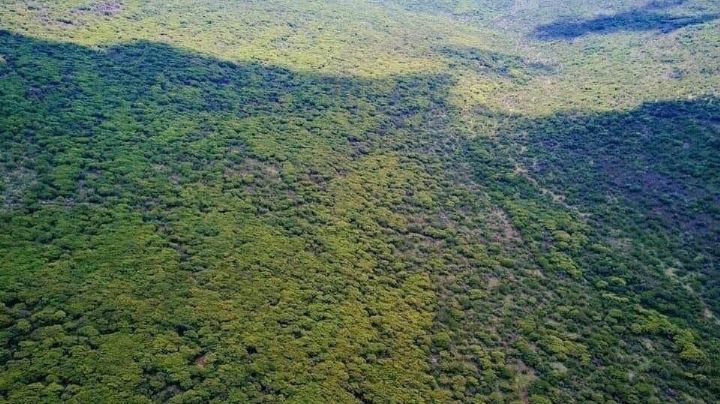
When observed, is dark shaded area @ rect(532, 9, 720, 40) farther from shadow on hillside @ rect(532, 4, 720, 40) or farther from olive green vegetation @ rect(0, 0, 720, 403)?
olive green vegetation @ rect(0, 0, 720, 403)

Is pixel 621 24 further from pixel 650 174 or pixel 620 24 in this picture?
pixel 650 174

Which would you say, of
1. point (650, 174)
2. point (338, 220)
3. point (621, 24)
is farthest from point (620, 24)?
point (338, 220)

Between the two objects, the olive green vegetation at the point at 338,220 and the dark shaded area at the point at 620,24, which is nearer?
the olive green vegetation at the point at 338,220

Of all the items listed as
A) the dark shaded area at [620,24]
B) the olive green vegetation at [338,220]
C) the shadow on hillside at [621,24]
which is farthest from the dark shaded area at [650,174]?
the shadow on hillside at [621,24]

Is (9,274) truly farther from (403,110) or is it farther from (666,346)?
(403,110)

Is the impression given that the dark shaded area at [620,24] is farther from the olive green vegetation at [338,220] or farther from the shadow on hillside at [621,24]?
the olive green vegetation at [338,220]

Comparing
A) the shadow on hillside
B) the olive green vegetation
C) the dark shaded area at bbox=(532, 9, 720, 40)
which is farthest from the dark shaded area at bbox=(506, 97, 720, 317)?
the shadow on hillside
